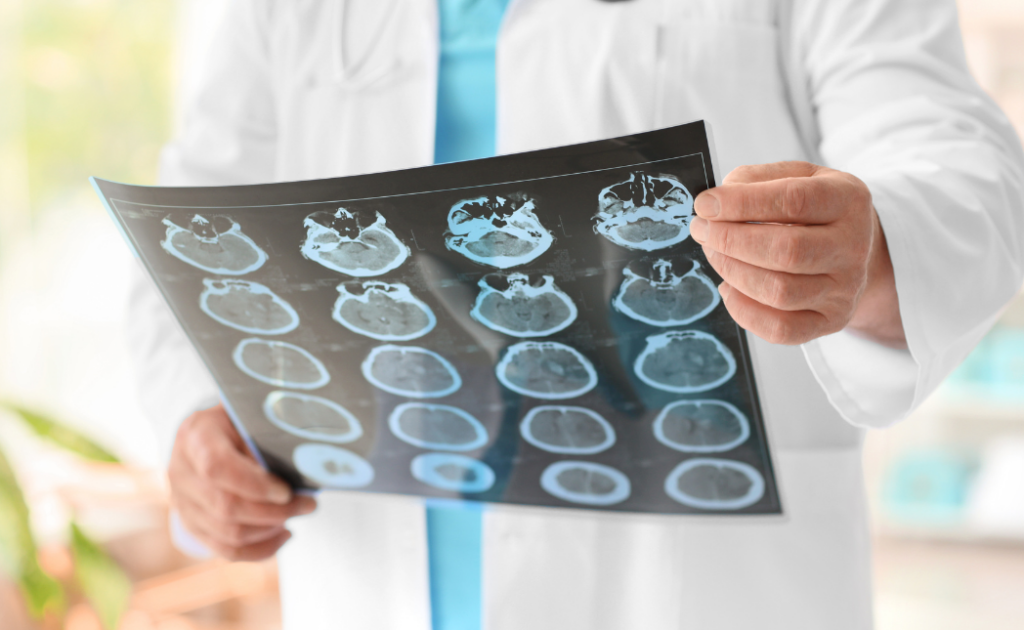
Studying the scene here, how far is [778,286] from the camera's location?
0.41 metres

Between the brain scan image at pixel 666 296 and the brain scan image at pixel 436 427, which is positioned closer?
the brain scan image at pixel 666 296

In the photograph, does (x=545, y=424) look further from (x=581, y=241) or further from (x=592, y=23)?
(x=592, y=23)

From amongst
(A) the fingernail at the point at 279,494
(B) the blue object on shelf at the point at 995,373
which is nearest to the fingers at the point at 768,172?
(A) the fingernail at the point at 279,494

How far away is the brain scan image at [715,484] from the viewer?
58cm

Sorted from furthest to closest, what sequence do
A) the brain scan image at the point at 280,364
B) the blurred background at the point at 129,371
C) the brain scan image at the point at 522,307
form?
the blurred background at the point at 129,371, the brain scan image at the point at 280,364, the brain scan image at the point at 522,307

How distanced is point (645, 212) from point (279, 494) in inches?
18.3

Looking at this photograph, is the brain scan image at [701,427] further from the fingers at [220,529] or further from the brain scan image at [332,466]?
the fingers at [220,529]

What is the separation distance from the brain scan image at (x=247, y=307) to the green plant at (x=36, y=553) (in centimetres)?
111

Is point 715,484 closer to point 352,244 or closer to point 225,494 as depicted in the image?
point 352,244

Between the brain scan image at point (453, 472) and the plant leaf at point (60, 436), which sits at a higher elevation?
the plant leaf at point (60, 436)

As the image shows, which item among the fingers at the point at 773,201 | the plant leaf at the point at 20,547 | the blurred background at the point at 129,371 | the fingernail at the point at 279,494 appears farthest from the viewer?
the blurred background at the point at 129,371

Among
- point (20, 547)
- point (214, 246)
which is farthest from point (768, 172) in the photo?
point (20, 547)

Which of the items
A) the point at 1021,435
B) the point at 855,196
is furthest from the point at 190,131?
the point at 1021,435

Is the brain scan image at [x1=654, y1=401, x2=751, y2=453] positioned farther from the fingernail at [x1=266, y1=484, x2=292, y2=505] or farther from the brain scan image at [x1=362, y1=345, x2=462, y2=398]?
the fingernail at [x1=266, y1=484, x2=292, y2=505]
